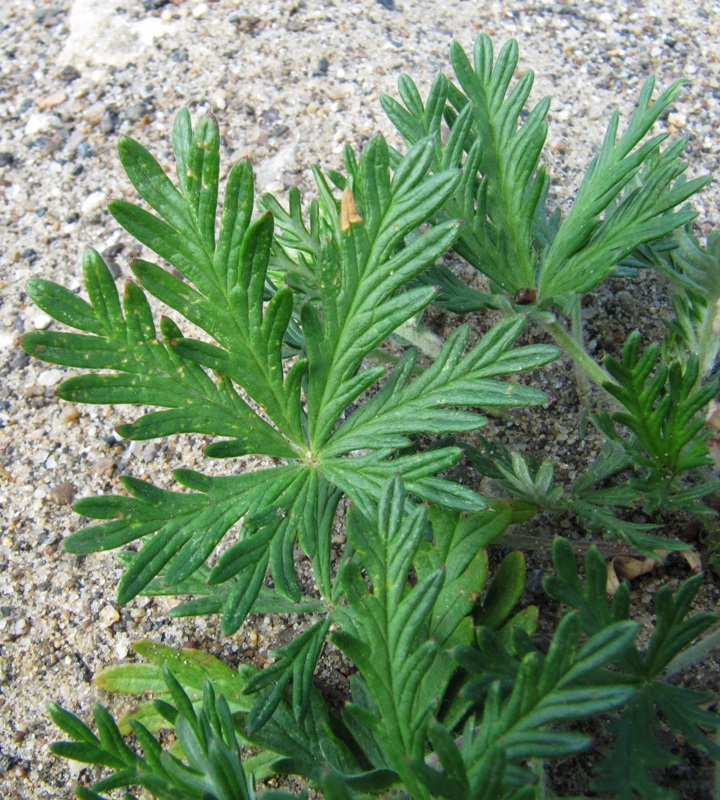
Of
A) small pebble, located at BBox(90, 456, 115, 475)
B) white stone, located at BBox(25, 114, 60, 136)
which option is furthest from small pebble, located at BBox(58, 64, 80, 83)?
small pebble, located at BBox(90, 456, 115, 475)

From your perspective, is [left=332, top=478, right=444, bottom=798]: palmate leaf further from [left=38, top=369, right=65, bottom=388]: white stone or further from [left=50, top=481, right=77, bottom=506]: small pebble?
[left=38, top=369, right=65, bottom=388]: white stone

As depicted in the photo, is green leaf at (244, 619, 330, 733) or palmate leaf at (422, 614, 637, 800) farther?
green leaf at (244, 619, 330, 733)

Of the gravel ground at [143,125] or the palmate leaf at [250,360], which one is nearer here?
the palmate leaf at [250,360]

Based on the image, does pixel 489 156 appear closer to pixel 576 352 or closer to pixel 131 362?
pixel 576 352

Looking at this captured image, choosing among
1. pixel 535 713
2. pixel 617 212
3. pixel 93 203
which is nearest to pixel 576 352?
pixel 617 212

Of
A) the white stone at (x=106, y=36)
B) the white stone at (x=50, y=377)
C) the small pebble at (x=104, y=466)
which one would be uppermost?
the white stone at (x=106, y=36)

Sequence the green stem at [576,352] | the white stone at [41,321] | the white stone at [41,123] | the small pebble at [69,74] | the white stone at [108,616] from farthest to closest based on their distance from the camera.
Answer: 1. the small pebble at [69,74]
2. the white stone at [41,123]
3. the white stone at [41,321]
4. the white stone at [108,616]
5. the green stem at [576,352]

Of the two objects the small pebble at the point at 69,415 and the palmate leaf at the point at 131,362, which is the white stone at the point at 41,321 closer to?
the small pebble at the point at 69,415

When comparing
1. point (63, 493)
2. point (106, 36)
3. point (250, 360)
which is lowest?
point (63, 493)

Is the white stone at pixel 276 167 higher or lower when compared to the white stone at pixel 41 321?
higher

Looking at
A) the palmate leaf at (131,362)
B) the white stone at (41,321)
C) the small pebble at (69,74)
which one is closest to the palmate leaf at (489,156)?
the palmate leaf at (131,362)
